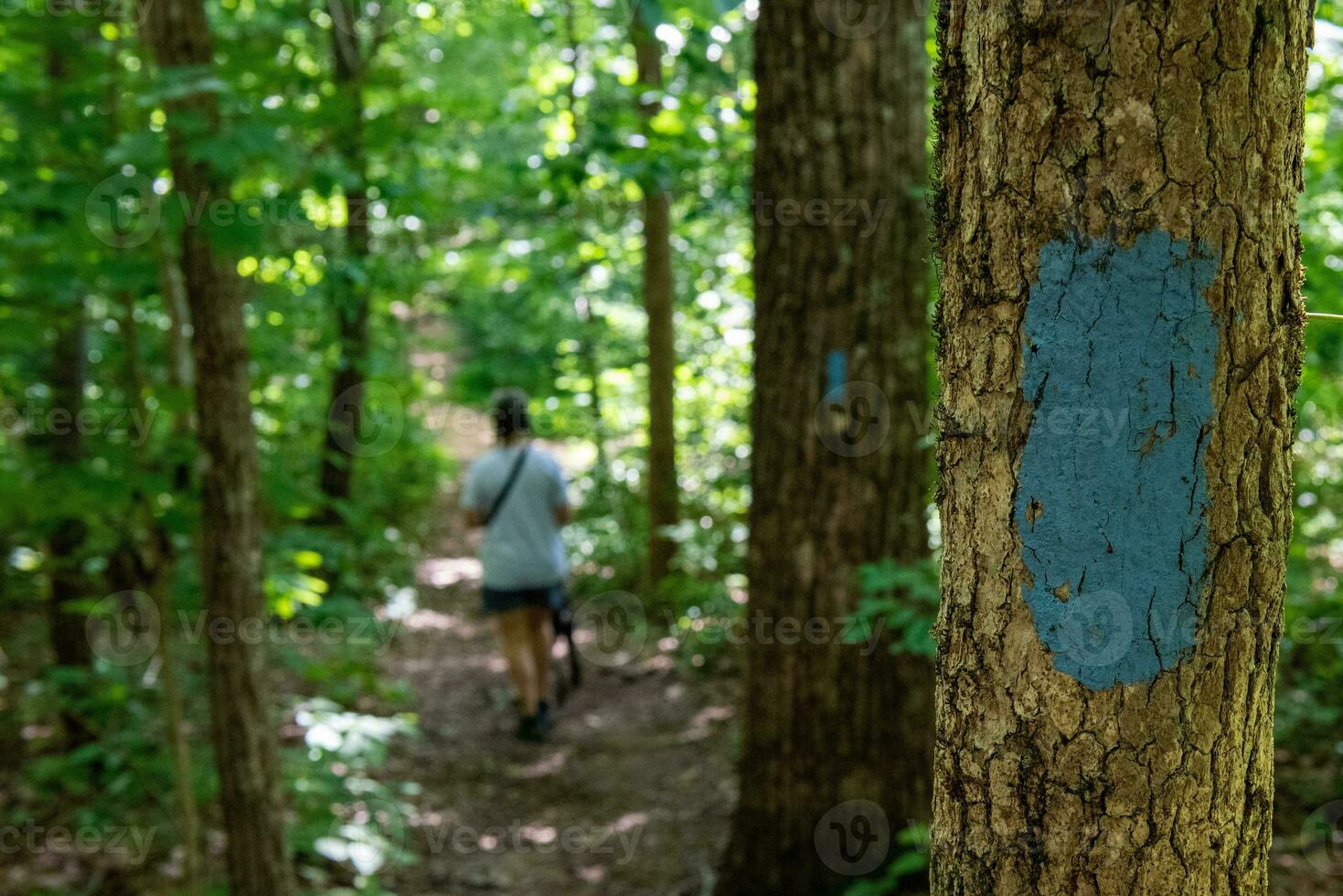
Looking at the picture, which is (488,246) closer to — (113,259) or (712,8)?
(712,8)

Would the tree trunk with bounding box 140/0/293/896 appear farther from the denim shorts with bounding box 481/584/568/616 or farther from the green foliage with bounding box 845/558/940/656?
the denim shorts with bounding box 481/584/568/616

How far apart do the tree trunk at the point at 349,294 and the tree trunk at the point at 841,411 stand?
1628 mm

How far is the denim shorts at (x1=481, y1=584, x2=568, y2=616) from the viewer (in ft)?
20.5

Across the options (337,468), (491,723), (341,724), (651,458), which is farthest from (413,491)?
(341,724)

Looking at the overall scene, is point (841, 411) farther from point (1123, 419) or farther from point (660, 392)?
point (660, 392)

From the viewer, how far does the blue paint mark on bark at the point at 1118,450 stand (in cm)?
107

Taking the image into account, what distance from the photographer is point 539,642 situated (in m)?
6.41

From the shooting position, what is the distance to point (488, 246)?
10.9 meters

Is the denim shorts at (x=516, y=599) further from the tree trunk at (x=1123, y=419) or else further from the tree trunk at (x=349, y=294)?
the tree trunk at (x=1123, y=419)

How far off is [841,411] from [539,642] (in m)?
3.29

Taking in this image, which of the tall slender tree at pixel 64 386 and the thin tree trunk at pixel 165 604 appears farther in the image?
the thin tree trunk at pixel 165 604

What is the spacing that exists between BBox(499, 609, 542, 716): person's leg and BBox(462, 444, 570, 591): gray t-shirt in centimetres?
25

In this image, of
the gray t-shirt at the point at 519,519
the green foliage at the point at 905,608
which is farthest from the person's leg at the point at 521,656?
the green foliage at the point at 905,608

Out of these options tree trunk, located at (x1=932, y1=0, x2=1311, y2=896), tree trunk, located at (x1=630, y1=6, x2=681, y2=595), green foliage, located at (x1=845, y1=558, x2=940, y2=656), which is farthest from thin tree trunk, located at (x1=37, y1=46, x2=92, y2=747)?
tree trunk, located at (x1=932, y1=0, x2=1311, y2=896)
